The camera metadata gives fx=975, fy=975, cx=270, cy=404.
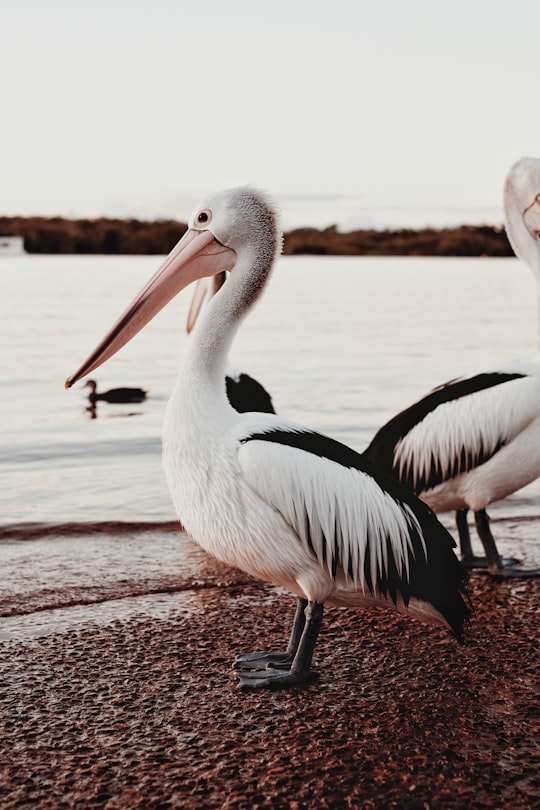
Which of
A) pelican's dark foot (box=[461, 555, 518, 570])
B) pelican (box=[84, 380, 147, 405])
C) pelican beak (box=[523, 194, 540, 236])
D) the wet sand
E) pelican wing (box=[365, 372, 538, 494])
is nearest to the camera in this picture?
the wet sand

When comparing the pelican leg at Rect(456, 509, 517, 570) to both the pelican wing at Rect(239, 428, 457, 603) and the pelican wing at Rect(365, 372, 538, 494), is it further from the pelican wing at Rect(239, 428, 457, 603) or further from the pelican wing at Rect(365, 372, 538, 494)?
the pelican wing at Rect(239, 428, 457, 603)

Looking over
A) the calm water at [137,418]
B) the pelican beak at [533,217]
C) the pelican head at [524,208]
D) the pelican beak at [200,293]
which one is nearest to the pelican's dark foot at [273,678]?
the calm water at [137,418]

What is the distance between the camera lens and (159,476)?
775 cm

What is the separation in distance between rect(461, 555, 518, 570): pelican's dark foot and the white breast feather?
1.66 m

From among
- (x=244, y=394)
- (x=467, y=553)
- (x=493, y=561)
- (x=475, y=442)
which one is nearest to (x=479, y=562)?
(x=467, y=553)

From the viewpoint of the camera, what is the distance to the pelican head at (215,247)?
346 centimetres

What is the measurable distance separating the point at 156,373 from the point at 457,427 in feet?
34.0

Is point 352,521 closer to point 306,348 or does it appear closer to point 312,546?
point 312,546

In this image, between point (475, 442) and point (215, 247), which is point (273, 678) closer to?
point (215, 247)

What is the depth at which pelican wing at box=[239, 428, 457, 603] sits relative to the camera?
3143 mm

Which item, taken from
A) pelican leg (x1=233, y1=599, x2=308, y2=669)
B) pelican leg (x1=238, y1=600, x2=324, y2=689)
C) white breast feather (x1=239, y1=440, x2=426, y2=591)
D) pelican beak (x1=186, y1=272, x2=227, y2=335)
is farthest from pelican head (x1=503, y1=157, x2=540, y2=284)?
pelican leg (x1=238, y1=600, x2=324, y2=689)

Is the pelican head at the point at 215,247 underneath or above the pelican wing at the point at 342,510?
above

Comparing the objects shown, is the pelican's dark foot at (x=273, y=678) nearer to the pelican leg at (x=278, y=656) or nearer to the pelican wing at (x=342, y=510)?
the pelican leg at (x=278, y=656)

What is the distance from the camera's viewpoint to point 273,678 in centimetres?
321
